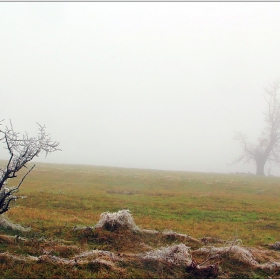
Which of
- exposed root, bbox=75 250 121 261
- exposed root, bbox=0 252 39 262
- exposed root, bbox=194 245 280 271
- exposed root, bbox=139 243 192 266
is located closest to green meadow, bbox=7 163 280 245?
exposed root, bbox=0 252 39 262

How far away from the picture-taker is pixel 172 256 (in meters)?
10.1

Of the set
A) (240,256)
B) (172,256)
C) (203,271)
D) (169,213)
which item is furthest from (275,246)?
(169,213)

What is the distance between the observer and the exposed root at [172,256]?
995cm

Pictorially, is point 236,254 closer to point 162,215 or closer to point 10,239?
point 10,239

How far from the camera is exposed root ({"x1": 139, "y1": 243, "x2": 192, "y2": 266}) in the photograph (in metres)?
9.95

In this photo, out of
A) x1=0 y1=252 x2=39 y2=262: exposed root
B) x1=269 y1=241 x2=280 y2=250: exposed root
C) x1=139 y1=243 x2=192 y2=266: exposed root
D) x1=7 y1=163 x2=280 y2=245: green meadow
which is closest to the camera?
x1=0 y1=252 x2=39 y2=262: exposed root

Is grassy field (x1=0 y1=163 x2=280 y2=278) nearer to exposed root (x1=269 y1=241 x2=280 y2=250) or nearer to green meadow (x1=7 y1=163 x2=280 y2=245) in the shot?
green meadow (x1=7 y1=163 x2=280 y2=245)

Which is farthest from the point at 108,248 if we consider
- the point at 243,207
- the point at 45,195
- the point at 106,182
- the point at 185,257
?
the point at 106,182

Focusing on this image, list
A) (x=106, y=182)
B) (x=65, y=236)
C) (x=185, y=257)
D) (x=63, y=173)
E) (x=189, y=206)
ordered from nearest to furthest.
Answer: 1. (x=185, y=257)
2. (x=65, y=236)
3. (x=189, y=206)
4. (x=106, y=182)
5. (x=63, y=173)

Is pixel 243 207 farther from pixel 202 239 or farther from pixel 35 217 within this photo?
pixel 35 217

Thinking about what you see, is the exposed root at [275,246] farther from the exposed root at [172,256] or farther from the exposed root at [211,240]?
the exposed root at [172,256]

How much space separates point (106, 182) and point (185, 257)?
98.7ft

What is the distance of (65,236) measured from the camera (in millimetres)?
12648

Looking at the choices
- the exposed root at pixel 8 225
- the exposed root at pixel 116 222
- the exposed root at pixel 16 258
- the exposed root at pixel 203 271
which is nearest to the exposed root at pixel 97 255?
the exposed root at pixel 16 258
